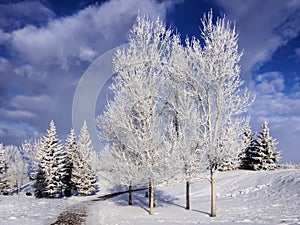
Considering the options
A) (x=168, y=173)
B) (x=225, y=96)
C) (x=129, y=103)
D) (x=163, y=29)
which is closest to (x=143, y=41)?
(x=163, y=29)

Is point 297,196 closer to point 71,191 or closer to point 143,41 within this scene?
point 143,41

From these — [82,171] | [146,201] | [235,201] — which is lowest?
[146,201]

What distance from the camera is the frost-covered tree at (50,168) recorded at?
36.5 metres

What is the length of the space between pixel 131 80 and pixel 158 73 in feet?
5.40

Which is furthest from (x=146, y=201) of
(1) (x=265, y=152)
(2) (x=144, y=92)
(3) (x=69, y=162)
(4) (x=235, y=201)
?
(1) (x=265, y=152)

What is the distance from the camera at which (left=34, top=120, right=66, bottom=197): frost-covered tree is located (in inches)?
1437

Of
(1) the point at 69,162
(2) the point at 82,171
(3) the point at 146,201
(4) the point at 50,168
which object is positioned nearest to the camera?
(3) the point at 146,201

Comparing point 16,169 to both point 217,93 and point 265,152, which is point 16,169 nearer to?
point 265,152

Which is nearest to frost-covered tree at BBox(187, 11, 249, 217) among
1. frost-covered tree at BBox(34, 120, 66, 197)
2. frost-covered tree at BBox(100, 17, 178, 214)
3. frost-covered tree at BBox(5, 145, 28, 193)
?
frost-covered tree at BBox(100, 17, 178, 214)

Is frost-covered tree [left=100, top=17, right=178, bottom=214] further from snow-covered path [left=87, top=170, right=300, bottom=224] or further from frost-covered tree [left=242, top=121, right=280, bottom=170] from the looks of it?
frost-covered tree [left=242, top=121, right=280, bottom=170]

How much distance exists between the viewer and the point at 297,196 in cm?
1691

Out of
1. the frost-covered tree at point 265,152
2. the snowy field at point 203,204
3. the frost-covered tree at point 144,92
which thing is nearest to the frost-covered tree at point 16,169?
the snowy field at point 203,204

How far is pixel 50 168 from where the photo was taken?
36594 mm

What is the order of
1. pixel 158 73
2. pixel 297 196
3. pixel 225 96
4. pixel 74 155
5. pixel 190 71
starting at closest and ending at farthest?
1. pixel 225 96
2. pixel 190 71
3. pixel 158 73
4. pixel 297 196
5. pixel 74 155
